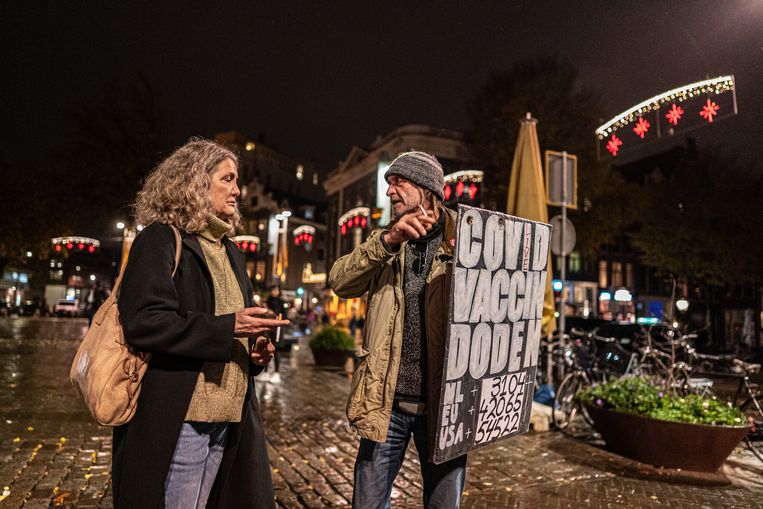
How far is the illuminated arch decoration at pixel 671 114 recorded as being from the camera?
332 inches

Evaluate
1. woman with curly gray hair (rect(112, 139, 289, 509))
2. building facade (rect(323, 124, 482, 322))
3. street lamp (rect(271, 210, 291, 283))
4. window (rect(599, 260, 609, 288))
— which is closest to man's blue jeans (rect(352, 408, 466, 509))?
woman with curly gray hair (rect(112, 139, 289, 509))

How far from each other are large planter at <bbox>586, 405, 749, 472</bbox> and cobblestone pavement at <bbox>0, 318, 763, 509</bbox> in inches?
5.0

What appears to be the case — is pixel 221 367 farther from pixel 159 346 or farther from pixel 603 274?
pixel 603 274

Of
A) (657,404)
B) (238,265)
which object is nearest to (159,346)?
(238,265)

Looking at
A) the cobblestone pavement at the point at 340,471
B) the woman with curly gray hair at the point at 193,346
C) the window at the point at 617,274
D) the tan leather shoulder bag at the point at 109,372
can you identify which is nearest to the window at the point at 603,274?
the window at the point at 617,274

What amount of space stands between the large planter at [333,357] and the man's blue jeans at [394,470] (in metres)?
10.7

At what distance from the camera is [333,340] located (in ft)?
43.7

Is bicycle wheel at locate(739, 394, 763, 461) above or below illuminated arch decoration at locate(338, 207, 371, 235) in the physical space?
below

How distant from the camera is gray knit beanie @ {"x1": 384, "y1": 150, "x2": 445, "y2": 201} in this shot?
7.80ft

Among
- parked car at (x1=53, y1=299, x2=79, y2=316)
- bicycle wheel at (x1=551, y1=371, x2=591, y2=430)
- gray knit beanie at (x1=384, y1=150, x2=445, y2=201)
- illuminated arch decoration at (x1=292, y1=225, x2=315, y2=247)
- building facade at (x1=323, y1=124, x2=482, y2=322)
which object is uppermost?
building facade at (x1=323, y1=124, x2=482, y2=322)

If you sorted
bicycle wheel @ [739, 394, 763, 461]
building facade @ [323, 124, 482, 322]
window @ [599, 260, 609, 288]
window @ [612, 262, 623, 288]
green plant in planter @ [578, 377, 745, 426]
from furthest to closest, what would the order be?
window @ [612, 262, 623, 288], window @ [599, 260, 609, 288], building facade @ [323, 124, 482, 322], bicycle wheel @ [739, 394, 763, 461], green plant in planter @ [578, 377, 745, 426]

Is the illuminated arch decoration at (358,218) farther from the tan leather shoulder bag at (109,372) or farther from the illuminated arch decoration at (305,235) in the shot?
the tan leather shoulder bag at (109,372)

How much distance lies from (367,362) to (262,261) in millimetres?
67539

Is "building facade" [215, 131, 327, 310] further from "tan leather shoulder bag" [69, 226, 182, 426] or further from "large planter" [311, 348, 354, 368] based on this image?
"tan leather shoulder bag" [69, 226, 182, 426]
